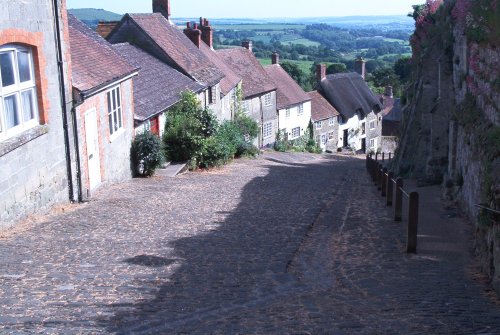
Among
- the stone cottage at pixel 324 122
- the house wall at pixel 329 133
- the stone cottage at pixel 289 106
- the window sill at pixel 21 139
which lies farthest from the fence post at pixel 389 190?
the house wall at pixel 329 133

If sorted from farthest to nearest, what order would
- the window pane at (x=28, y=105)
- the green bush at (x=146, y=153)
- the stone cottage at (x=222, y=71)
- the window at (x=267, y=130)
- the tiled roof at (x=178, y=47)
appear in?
the window at (x=267, y=130)
the stone cottage at (x=222, y=71)
the tiled roof at (x=178, y=47)
the green bush at (x=146, y=153)
the window pane at (x=28, y=105)

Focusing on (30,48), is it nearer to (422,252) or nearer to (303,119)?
(422,252)

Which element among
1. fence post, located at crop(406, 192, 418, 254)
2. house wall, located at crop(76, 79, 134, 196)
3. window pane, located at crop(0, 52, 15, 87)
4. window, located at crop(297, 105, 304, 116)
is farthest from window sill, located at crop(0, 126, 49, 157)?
window, located at crop(297, 105, 304, 116)

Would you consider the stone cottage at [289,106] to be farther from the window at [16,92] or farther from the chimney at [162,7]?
the window at [16,92]

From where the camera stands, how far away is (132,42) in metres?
28.6

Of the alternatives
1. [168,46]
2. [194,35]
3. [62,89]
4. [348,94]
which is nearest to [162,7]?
[194,35]

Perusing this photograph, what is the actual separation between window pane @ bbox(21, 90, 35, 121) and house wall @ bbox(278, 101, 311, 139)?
3435 cm

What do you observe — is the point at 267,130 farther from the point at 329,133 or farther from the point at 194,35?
the point at 194,35

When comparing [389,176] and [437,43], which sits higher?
[437,43]

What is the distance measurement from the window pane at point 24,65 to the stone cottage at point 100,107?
179 cm

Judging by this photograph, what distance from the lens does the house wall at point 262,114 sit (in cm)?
4088

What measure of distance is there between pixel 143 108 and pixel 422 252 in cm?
1319

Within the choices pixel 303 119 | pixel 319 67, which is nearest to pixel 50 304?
pixel 303 119

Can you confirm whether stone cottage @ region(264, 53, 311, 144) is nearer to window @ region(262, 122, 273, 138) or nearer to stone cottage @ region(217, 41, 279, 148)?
stone cottage @ region(217, 41, 279, 148)
